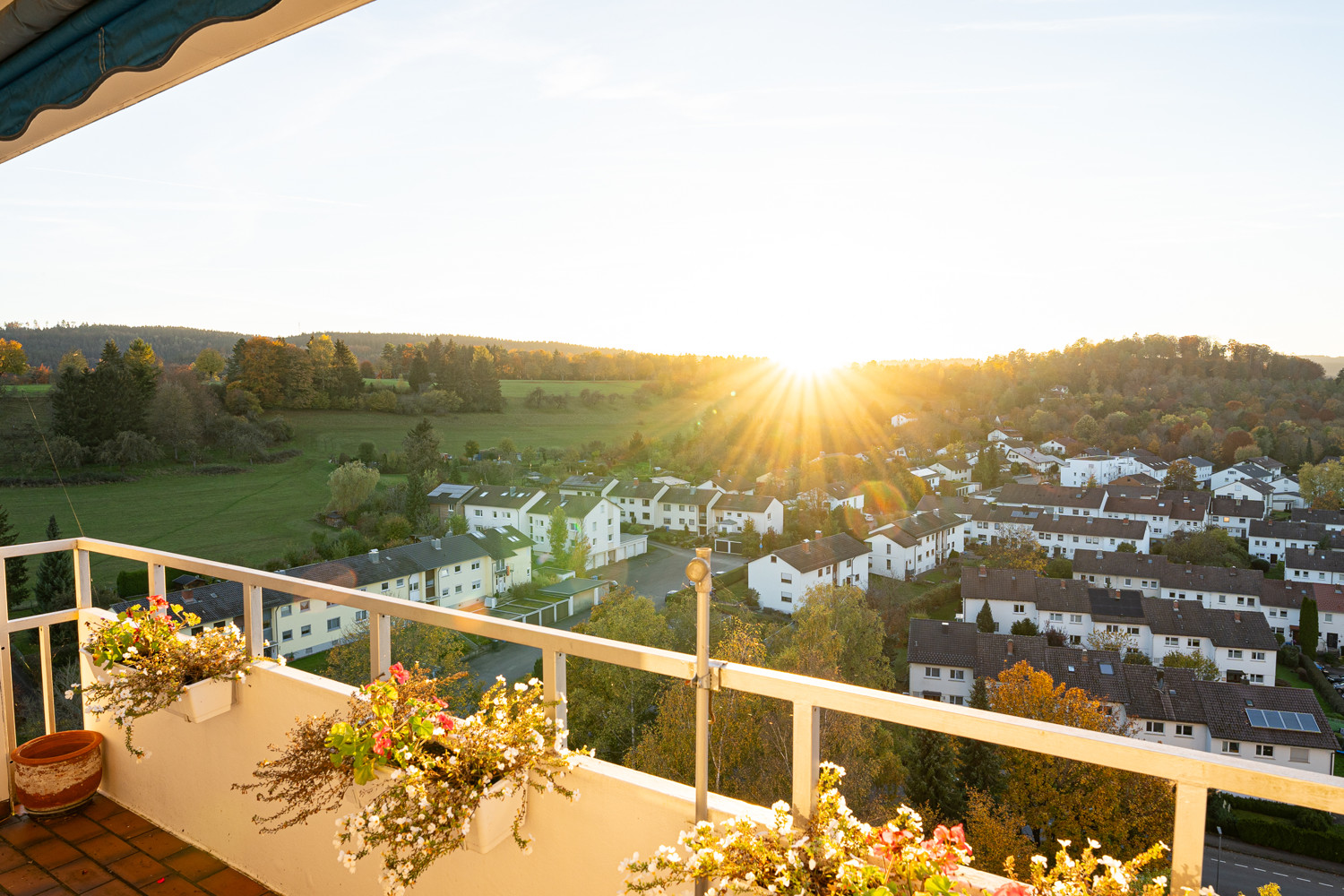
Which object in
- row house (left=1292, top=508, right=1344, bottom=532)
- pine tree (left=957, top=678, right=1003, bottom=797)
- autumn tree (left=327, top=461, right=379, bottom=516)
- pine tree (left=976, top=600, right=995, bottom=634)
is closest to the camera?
pine tree (left=957, top=678, right=1003, bottom=797)

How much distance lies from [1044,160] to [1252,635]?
14149mm

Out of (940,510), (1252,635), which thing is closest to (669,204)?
(940,510)

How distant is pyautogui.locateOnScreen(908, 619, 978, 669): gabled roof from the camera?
53.3 ft

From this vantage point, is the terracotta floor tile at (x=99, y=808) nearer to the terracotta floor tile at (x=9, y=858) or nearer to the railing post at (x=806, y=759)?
the terracotta floor tile at (x=9, y=858)

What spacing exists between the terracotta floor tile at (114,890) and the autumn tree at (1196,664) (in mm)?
20694

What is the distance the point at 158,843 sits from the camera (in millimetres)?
1982

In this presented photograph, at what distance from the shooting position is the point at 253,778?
1779mm

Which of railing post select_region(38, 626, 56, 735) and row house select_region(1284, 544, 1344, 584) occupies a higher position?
railing post select_region(38, 626, 56, 735)

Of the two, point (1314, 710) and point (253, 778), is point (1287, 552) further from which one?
point (253, 778)

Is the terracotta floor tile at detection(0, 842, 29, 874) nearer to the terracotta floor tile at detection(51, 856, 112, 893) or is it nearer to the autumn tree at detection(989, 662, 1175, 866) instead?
the terracotta floor tile at detection(51, 856, 112, 893)

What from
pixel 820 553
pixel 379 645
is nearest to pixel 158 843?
pixel 379 645

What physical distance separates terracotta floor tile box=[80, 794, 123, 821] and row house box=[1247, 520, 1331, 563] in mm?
29979

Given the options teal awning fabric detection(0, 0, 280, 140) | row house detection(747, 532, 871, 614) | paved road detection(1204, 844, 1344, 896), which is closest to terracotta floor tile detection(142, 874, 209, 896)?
teal awning fabric detection(0, 0, 280, 140)

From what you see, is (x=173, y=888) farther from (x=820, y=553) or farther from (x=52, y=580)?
(x=820, y=553)
